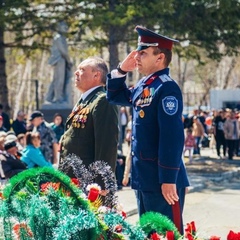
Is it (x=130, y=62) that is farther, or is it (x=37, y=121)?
(x=37, y=121)

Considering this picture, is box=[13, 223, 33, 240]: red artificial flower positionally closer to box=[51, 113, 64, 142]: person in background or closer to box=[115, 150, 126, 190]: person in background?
box=[115, 150, 126, 190]: person in background

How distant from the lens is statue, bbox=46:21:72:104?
20.9 meters

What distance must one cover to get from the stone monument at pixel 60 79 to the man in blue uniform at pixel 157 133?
15.9 metres

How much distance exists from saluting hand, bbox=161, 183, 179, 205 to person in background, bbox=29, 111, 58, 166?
918 cm

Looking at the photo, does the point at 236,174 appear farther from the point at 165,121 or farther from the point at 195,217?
the point at 165,121

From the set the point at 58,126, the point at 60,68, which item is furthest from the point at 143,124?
the point at 60,68

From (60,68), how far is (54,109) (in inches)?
46.5

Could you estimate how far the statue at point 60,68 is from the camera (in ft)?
68.7

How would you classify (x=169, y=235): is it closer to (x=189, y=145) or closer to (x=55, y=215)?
(x=55, y=215)

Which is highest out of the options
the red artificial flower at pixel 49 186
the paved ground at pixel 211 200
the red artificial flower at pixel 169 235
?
the red artificial flower at pixel 49 186

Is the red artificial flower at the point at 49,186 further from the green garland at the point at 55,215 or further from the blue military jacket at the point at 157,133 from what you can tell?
the blue military jacket at the point at 157,133

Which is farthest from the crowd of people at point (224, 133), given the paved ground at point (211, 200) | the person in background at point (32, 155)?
the person in background at point (32, 155)

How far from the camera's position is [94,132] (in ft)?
19.6

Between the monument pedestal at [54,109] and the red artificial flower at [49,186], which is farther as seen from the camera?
the monument pedestal at [54,109]
